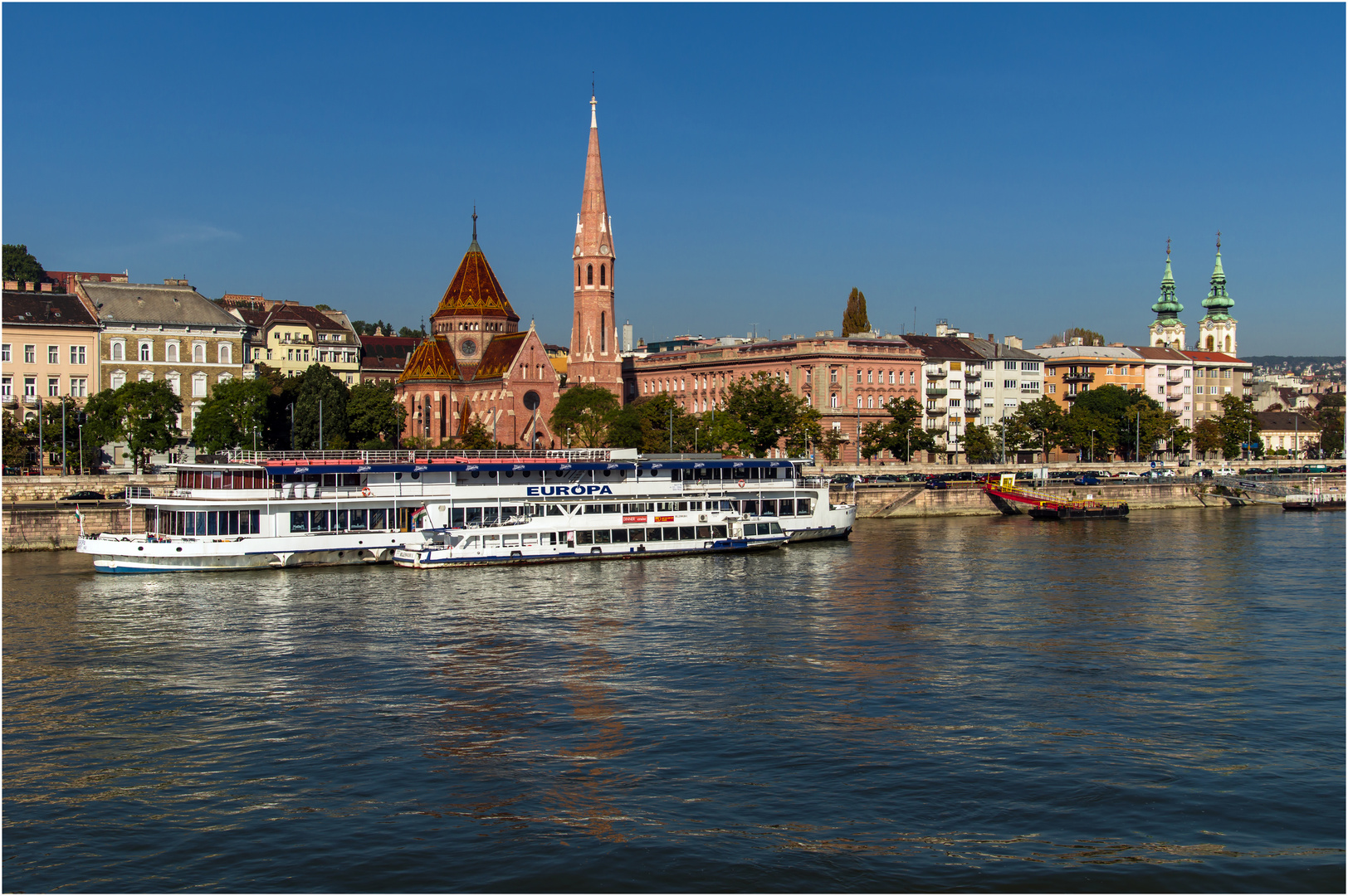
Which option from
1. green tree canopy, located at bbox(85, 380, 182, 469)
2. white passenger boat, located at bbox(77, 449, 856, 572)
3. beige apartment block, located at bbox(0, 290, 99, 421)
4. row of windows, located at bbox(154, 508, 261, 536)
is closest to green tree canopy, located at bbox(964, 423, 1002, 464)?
white passenger boat, located at bbox(77, 449, 856, 572)

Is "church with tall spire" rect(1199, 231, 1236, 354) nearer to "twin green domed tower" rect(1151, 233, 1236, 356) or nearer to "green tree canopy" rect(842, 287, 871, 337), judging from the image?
"twin green domed tower" rect(1151, 233, 1236, 356)

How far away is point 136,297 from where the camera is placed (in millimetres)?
105688

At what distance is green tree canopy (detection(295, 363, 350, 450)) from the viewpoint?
10206cm

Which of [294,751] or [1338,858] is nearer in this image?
[1338,858]

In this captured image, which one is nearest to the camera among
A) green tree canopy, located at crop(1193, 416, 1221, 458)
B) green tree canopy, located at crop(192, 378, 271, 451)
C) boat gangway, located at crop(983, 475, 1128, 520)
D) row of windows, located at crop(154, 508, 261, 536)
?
row of windows, located at crop(154, 508, 261, 536)

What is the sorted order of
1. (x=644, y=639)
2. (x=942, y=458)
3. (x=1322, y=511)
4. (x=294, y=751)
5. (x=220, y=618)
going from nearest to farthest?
(x=294, y=751)
(x=644, y=639)
(x=220, y=618)
(x=1322, y=511)
(x=942, y=458)

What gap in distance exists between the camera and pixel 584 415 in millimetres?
119750

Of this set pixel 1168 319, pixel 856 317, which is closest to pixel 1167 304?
pixel 1168 319

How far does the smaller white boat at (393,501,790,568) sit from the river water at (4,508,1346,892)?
883 cm

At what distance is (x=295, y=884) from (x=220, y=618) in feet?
80.6

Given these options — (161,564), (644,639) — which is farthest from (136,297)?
(644,639)

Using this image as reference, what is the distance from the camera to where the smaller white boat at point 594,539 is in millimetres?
60000

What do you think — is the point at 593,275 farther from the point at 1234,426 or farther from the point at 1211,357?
the point at 1211,357

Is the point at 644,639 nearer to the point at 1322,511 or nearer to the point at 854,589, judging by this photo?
the point at 854,589
